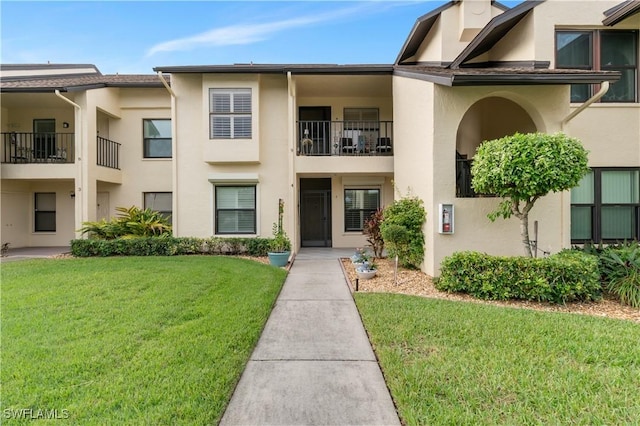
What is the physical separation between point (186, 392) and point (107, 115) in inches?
544

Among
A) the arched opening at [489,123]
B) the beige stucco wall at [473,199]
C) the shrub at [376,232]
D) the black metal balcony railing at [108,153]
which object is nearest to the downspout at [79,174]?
the black metal balcony railing at [108,153]

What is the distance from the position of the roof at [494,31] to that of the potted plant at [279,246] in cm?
743

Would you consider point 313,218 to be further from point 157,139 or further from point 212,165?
point 157,139

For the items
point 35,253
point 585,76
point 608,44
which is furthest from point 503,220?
point 35,253

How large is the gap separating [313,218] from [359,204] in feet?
6.78

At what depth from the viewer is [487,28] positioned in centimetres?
859

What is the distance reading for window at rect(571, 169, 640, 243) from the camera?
834cm

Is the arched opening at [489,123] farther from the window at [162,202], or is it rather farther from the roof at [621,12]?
the window at [162,202]

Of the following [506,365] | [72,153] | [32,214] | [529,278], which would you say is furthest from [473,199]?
[32,214]

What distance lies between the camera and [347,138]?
12070mm

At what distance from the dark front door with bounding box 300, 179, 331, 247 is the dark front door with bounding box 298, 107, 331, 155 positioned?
1579 millimetres

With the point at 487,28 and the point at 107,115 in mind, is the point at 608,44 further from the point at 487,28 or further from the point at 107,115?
the point at 107,115

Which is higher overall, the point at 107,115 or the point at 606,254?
the point at 107,115

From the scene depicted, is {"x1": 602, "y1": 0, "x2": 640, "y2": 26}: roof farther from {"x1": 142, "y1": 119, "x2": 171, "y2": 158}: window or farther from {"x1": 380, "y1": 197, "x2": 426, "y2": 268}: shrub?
{"x1": 142, "y1": 119, "x2": 171, "y2": 158}: window
